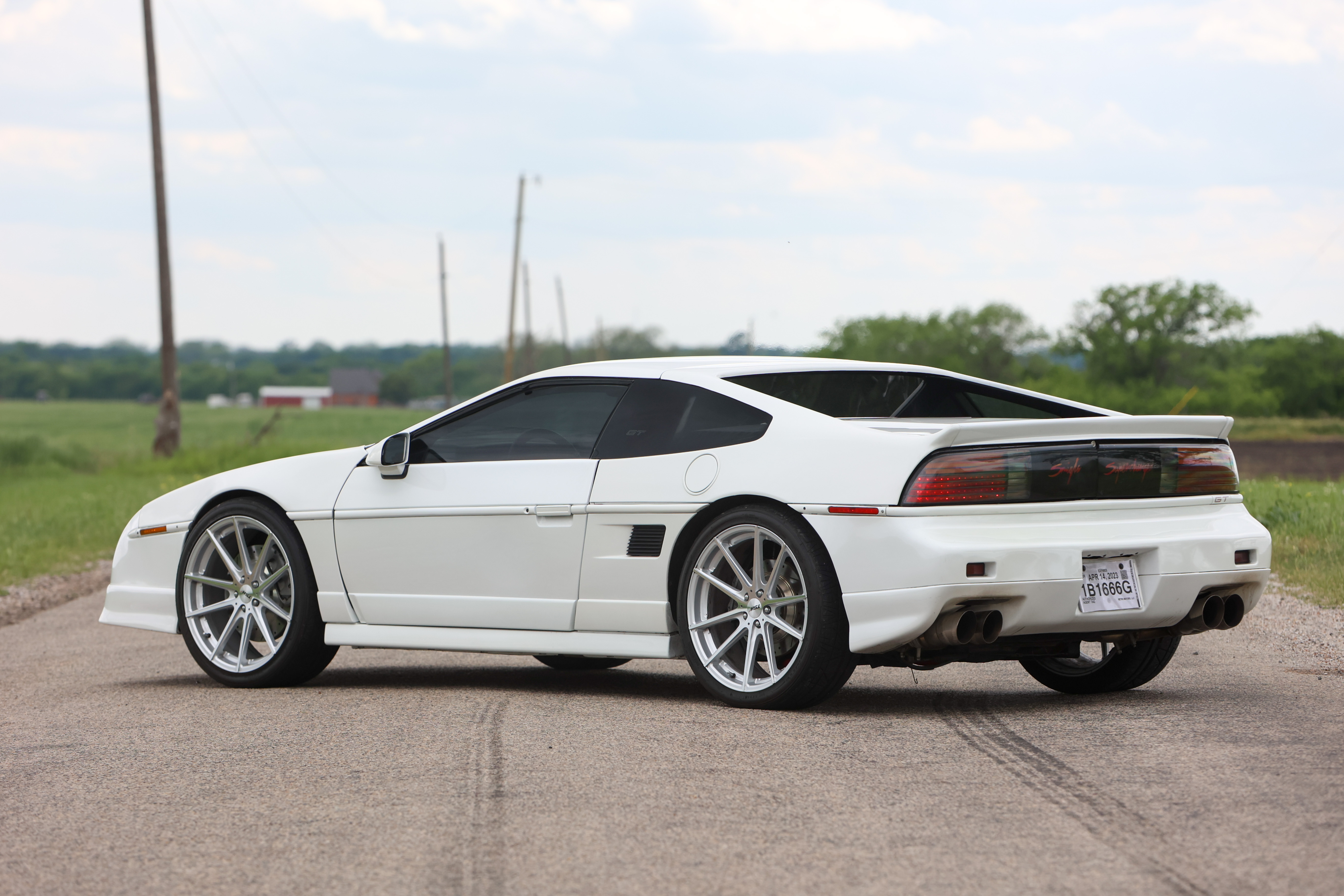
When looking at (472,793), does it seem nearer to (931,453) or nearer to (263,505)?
(931,453)

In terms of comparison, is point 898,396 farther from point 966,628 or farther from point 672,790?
point 672,790

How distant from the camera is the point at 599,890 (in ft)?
12.5

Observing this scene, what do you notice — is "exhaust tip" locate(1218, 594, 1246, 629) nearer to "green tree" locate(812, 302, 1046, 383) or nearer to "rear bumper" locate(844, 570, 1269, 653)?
"rear bumper" locate(844, 570, 1269, 653)

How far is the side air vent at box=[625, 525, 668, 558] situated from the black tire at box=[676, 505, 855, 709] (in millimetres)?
149

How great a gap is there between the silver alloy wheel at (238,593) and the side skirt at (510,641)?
1.13 ft

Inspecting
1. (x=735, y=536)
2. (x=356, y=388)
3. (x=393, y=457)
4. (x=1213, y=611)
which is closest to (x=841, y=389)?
(x=735, y=536)

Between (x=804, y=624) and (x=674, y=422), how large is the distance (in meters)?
1.09

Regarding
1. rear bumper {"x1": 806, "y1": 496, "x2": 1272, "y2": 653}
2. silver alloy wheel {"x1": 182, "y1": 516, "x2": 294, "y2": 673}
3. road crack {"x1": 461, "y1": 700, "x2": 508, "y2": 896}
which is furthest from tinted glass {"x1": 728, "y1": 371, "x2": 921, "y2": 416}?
silver alloy wheel {"x1": 182, "y1": 516, "x2": 294, "y2": 673}

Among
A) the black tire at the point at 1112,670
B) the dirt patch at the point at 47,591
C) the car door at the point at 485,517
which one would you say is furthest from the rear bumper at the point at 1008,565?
the dirt patch at the point at 47,591

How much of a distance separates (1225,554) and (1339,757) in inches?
48.6

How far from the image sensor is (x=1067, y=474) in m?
5.98

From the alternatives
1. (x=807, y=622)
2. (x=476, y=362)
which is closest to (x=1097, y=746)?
(x=807, y=622)

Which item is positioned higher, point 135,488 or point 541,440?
point 541,440

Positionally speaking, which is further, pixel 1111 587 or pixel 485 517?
pixel 485 517
